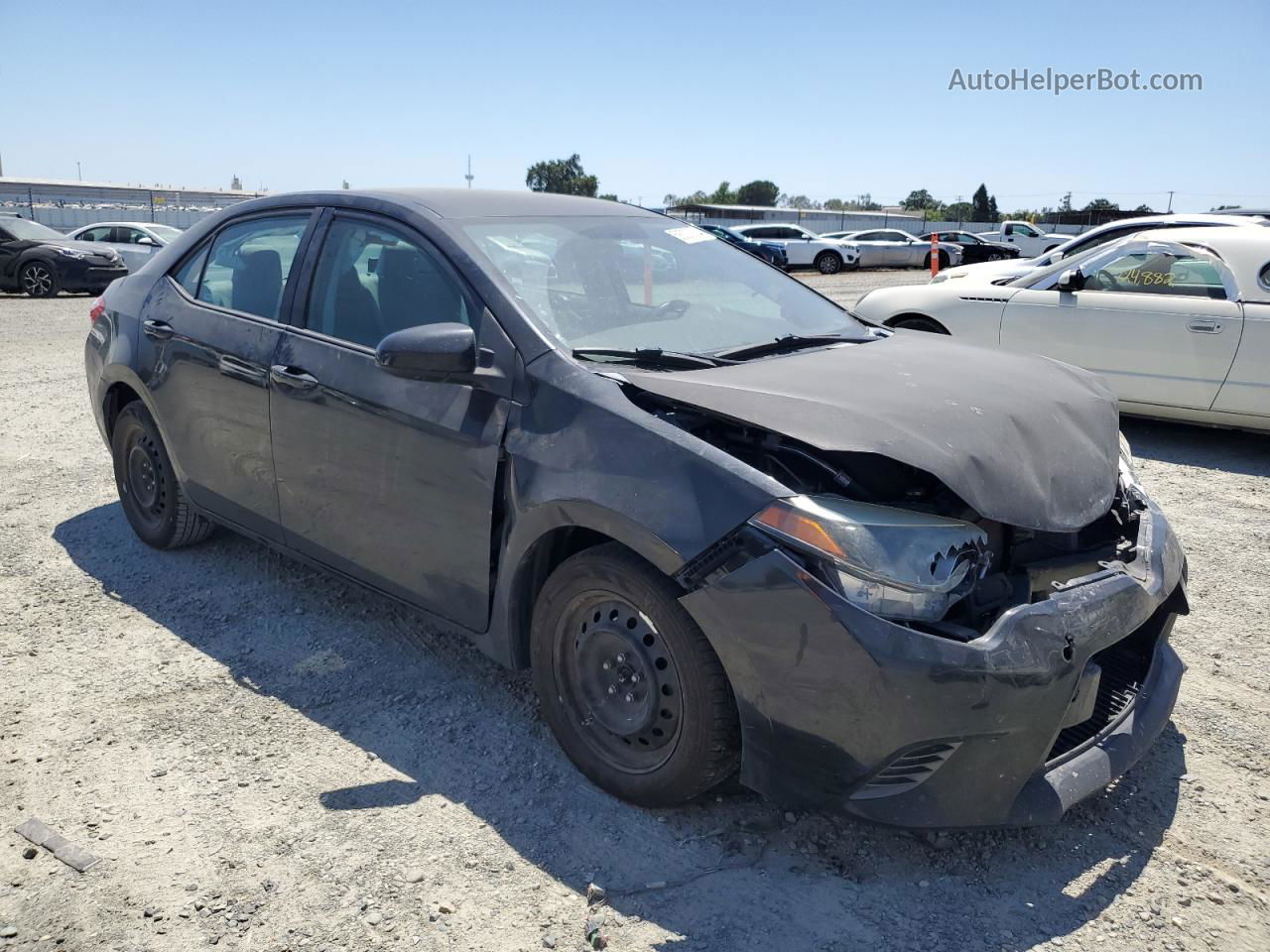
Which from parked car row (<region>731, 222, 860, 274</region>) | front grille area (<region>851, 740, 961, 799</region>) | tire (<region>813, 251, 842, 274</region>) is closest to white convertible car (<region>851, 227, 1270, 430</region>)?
front grille area (<region>851, 740, 961, 799</region>)

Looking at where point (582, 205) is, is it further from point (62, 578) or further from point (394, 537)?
point (62, 578)

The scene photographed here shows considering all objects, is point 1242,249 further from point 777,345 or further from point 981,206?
point 981,206

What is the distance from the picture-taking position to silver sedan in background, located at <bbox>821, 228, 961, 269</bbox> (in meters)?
31.0

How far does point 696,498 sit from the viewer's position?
2.53m

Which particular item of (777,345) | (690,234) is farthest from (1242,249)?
(777,345)

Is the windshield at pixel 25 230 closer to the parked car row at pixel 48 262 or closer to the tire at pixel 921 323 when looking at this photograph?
the parked car row at pixel 48 262

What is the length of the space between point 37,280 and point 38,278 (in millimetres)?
37

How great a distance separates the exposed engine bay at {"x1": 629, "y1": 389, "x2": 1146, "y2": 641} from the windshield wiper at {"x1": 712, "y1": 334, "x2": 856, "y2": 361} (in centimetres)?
Result: 59

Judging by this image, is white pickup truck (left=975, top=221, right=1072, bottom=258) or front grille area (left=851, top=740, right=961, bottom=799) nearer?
front grille area (left=851, top=740, right=961, bottom=799)

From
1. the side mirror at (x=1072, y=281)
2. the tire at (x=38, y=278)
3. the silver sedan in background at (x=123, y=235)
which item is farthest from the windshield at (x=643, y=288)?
the silver sedan in background at (x=123, y=235)

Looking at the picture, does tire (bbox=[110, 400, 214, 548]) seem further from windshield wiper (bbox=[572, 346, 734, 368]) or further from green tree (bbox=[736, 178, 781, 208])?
green tree (bbox=[736, 178, 781, 208])

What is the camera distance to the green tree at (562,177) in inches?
3929

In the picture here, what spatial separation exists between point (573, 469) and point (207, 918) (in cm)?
146

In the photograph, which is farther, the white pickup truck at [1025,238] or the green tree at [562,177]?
the green tree at [562,177]
